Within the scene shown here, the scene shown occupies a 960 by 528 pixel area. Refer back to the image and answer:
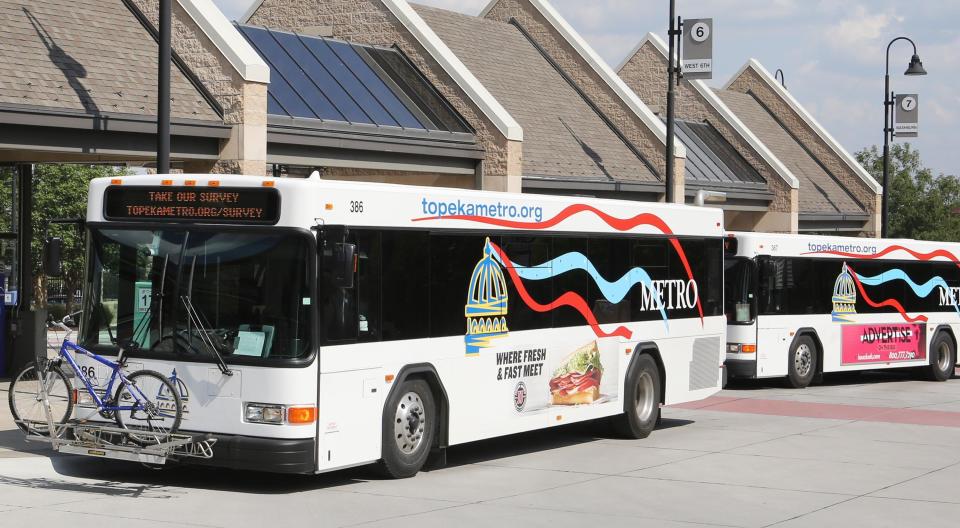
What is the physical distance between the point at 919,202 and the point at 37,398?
6161 centimetres

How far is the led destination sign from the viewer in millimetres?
11320

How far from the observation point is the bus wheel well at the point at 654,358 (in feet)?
52.5

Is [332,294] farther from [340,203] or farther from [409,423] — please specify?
[409,423]

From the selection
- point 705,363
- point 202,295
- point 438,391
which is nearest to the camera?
point 202,295

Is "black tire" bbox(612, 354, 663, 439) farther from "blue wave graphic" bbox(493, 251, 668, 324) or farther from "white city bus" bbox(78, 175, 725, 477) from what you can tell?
"white city bus" bbox(78, 175, 725, 477)

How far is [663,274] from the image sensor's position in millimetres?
16609

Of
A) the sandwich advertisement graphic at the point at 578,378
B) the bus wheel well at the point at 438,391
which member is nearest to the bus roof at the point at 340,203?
the bus wheel well at the point at 438,391

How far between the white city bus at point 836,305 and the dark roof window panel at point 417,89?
7.45m

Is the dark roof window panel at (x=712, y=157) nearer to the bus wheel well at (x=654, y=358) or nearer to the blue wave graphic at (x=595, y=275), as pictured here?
the bus wheel well at (x=654, y=358)

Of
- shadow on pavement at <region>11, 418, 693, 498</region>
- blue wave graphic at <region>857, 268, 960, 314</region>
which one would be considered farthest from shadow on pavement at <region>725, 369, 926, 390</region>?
shadow on pavement at <region>11, 418, 693, 498</region>

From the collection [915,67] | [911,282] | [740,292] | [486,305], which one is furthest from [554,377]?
[915,67]

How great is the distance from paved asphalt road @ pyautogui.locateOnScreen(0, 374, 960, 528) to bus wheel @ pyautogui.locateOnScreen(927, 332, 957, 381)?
11062mm

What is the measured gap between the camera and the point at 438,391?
41.7 feet

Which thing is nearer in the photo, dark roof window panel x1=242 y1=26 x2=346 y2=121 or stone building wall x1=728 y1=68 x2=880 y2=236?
dark roof window panel x1=242 y1=26 x2=346 y2=121
